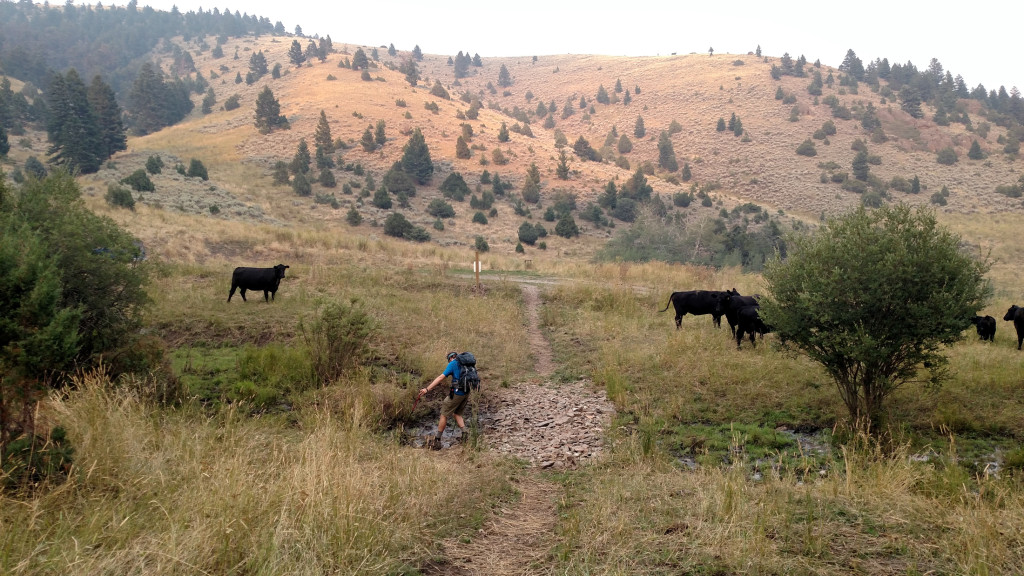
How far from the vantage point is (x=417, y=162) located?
187ft

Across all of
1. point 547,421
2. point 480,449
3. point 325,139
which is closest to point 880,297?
point 547,421

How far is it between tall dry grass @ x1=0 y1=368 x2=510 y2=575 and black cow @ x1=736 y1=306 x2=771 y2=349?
953 centimetres

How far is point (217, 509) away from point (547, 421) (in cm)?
651

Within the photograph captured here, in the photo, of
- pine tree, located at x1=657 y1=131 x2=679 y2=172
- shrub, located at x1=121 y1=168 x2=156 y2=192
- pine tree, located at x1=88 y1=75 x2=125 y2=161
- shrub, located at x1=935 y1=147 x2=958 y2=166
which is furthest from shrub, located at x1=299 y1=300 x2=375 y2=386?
shrub, located at x1=935 y1=147 x2=958 y2=166

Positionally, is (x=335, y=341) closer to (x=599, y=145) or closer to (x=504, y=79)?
(x=599, y=145)

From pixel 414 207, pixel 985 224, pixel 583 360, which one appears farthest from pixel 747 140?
pixel 583 360

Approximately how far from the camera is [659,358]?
12.9 metres

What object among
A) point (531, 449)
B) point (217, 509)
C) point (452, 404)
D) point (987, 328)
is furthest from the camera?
point (987, 328)

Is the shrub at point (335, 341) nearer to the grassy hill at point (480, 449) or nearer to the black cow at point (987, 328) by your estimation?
the grassy hill at point (480, 449)

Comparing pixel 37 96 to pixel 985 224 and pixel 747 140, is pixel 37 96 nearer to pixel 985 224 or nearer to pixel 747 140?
pixel 747 140

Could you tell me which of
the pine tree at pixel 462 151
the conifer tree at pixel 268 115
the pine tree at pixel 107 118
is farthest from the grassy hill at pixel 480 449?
the conifer tree at pixel 268 115

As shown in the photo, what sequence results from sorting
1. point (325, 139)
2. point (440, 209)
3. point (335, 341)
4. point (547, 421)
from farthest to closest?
point (325, 139)
point (440, 209)
point (335, 341)
point (547, 421)

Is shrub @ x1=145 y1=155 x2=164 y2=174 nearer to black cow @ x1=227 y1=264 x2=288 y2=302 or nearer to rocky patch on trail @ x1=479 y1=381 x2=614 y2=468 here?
black cow @ x1=227 y1=264 x2=288 y2=302

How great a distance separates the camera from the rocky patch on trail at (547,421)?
8695mm
